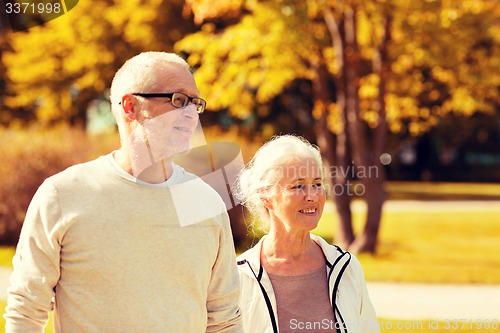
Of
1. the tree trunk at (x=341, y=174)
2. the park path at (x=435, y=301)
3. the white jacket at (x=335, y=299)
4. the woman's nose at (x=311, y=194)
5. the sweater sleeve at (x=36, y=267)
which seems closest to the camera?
the sweater sleeve at (x=36, y=267)

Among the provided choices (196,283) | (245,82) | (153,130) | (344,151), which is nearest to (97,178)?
(153,130)

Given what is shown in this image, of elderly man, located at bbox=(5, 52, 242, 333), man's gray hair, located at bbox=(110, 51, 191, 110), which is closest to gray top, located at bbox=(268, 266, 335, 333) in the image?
elderly man, located at bbox=(5, 52, 242, 333)

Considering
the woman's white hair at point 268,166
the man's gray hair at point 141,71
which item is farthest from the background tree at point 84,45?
the man's gray hair at point 141,71

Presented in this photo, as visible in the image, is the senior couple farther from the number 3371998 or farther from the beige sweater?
the number 3371998

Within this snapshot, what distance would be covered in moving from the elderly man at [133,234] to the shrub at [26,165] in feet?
41.2

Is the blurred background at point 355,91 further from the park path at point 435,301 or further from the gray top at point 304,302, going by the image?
the gray top at point 304,302

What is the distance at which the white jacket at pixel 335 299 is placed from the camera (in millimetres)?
3797

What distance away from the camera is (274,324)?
3.82 metres

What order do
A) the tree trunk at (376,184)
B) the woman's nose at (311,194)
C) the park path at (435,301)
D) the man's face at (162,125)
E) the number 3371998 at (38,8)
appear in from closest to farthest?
the man's face at (162,125) < the woman's nose at (311,194) < the park path at (435,301) < the number 3371998 at (38,8) < the tree trunk at (376,184)

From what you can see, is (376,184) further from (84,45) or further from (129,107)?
(84,45)

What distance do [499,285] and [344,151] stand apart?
4.97 m

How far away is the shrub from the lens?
14945 millimetres

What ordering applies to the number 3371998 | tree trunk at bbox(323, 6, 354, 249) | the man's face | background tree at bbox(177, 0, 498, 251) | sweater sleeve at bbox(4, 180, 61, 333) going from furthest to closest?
tree trunk at bbox(323, 6, 354, 249)
background tree at bbox(177, 0, 498, 251)
the number 3371998
the man's face
sweater sleeve at bbox(4, 180, 61, 333)

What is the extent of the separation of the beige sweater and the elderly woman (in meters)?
1.21
